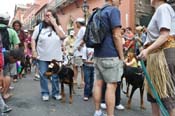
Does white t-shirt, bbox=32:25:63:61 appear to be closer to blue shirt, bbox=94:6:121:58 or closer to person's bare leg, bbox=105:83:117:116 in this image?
blue shirt, bbox=94:6:121:58

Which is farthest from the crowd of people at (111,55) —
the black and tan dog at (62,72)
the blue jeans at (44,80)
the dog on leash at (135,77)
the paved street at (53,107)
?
the dog on leash at (135,77)

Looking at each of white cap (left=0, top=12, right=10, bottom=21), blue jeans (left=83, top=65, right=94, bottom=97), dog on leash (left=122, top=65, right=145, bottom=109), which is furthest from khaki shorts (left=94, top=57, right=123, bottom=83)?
white cap (left=0, top=12, right=10, bottom=21)

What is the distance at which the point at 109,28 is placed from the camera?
540cm

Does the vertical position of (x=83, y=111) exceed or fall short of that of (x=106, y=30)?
it falls short

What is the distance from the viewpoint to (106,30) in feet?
17.7

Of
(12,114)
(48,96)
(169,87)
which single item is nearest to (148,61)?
(169,87)

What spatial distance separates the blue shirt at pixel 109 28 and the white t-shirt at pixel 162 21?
3.23ft

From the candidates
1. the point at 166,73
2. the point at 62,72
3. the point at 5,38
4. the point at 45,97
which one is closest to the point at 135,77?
the point at 62,72

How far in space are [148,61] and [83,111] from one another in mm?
2533

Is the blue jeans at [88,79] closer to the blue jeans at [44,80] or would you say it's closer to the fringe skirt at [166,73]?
the blue jeans at [44,80]

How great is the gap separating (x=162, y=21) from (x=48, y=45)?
354cm

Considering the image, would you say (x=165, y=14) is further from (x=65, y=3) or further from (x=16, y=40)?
(x=65, y=3)

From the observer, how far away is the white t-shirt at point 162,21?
4.22 m

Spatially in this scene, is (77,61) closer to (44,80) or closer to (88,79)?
(88,79)
